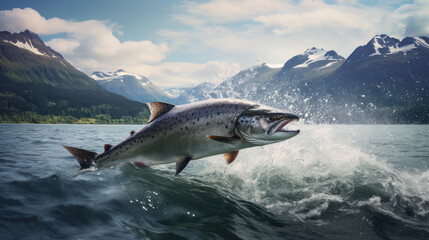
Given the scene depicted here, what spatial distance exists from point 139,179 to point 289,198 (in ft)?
16.2

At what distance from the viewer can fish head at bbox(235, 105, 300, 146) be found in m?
4.90

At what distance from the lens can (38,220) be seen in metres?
4.43

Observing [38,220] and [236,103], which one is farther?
[236,103]

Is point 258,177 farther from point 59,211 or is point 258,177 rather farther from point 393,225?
point 59,211

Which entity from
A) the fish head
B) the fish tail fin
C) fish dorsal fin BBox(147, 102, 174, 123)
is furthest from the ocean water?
fish dorsal fin BBox(147, 102, 174, 123)

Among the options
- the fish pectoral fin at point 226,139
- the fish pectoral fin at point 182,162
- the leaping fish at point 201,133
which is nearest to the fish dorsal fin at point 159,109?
the leaping fish at point 201,133

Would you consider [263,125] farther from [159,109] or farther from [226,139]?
[159,109]

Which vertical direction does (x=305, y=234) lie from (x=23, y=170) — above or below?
below

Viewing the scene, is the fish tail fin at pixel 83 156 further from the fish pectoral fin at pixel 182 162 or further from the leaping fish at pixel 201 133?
the fish pectoral fin at pixel 182 162

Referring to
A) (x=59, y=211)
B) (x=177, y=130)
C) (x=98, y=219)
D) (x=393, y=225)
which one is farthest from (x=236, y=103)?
(x=393, y=225)

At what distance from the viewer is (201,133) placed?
5.65 metres

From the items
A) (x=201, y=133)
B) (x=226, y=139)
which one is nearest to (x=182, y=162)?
(x=201, y=133)

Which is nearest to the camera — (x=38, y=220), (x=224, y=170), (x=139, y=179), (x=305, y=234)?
(x=38, y=220)

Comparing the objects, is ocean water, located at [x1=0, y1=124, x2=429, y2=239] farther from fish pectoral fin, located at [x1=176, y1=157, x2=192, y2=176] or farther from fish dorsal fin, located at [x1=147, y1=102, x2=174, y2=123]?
fish dorsal fin, located at [x1=147, y1=102, x2=174, y2=123]
